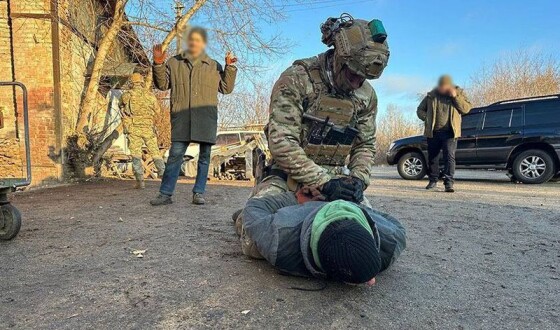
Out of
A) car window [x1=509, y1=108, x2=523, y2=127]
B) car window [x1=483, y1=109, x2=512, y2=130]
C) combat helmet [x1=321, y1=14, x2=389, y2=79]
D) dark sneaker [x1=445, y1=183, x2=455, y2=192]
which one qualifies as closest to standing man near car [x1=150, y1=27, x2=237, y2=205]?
combat helmet [x1=321, y1=14, x2=389, y2=79]

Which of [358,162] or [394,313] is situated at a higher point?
[358,162]

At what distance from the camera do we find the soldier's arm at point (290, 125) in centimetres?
240

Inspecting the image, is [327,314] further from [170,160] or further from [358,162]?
[170,160]

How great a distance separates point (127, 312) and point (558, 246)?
3021 mm

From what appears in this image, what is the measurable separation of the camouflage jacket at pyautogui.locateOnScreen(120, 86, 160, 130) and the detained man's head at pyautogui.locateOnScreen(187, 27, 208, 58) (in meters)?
2.63

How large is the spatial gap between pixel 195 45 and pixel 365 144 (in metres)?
2.67

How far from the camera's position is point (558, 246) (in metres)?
2.87

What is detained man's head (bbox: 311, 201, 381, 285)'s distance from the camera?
156 centimetres

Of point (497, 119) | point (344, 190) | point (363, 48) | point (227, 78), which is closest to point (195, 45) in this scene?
point (227, 78)

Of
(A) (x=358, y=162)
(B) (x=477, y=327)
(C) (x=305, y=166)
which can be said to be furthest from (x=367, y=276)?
(A) (x=358, y=162)

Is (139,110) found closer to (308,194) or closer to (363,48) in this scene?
(308,194)

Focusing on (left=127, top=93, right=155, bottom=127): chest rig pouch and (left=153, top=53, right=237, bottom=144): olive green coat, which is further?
(left=127, top=93, right=155, bottom=127): chest rig pouch

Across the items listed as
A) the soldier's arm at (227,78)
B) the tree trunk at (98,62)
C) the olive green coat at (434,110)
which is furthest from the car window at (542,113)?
the tree trunk at (98,62)

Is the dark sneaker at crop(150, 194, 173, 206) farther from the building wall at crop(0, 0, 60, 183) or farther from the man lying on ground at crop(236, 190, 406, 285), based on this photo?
the building wall at crop(0, 0, 60, 183)
